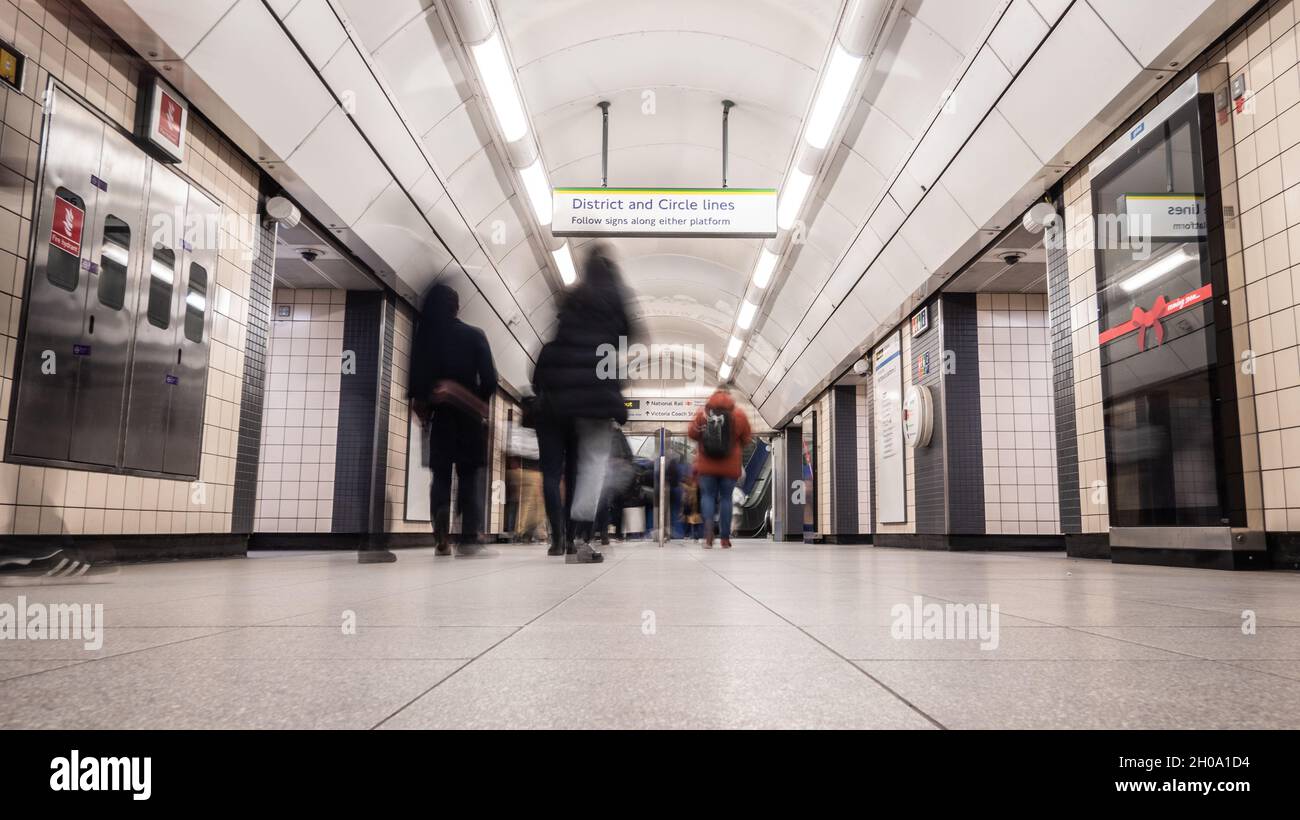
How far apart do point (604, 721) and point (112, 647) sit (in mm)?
1015

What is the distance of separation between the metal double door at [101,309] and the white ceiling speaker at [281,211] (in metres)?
0.89

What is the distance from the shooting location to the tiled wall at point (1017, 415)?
8.45 metres

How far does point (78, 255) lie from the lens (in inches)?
160

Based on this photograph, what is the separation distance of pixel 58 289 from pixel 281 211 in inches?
95.1

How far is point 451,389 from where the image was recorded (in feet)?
16.6

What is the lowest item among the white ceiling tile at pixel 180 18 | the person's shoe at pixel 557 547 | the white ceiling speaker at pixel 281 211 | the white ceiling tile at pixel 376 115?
the person's shoe at pixel 557 547

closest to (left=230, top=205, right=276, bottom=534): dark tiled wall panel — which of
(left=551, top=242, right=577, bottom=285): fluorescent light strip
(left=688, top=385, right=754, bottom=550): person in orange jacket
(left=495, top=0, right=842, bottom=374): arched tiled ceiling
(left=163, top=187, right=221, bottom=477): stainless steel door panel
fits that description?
(left=163, top=187, right=221, bottom=477): stainless steel door panel

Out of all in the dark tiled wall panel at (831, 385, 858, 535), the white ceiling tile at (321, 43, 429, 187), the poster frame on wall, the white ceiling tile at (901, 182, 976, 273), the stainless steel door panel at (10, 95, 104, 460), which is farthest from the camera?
the dark tiled wall panel at (831, 385, 858, 535)

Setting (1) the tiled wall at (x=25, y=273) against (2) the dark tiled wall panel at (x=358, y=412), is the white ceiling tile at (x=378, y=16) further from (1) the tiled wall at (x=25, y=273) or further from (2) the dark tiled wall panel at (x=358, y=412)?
(2) the dark tiled wall panel at (x=358, y=412)

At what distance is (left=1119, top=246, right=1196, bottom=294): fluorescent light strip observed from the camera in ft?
14.9

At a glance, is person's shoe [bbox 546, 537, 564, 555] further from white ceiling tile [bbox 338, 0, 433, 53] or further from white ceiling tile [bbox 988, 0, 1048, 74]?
white ceiling tile [bbox 988, 0, 1048, 74]

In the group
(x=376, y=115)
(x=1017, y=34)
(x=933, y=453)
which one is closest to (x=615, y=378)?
(x=376, y=115)

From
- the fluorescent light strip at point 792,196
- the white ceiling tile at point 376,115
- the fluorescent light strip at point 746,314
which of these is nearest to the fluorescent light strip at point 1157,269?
the fluorescent light strip at point 792,196

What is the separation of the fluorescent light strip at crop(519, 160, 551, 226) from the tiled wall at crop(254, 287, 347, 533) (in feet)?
8.42
